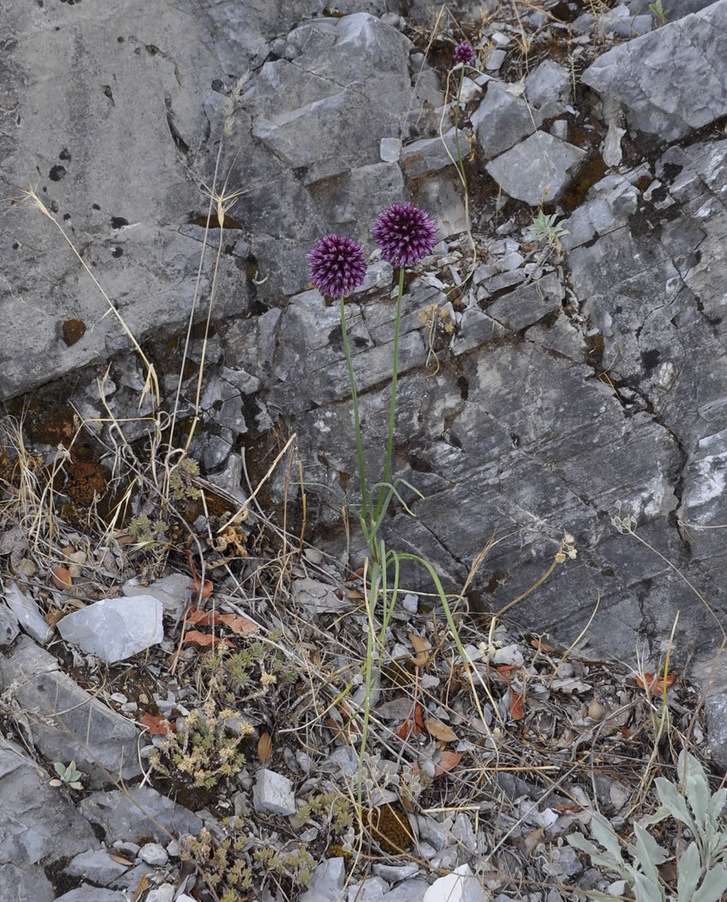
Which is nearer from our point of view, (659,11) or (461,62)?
(659,11)

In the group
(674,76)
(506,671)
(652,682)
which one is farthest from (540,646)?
(674,76)

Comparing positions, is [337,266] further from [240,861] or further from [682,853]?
[682,853]

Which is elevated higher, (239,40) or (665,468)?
(239,40)

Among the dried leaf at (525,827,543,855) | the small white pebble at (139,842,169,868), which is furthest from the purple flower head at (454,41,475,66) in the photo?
the small white pebble at (139,842,169,868)

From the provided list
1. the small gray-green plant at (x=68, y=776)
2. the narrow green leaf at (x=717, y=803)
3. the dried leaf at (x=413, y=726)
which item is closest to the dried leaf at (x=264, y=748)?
the dried leaf at (x=413, y=726)

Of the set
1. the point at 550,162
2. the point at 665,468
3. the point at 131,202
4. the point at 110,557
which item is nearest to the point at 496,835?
the point at 665,468

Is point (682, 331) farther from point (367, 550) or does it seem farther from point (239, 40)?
point (239, 40)
